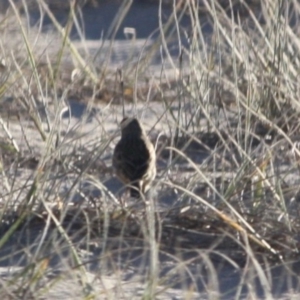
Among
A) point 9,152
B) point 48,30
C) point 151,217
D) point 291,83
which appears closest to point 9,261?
point 151,217

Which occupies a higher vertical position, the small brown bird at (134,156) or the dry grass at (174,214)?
the dry grass at (174,214)

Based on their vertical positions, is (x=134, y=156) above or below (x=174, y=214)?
below

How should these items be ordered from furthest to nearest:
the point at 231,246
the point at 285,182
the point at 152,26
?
1. the point at 152,26
2. the point at 285,182
3. the point at 231,246

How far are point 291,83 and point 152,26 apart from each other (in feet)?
13.9

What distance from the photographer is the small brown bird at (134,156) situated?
18.5 ft

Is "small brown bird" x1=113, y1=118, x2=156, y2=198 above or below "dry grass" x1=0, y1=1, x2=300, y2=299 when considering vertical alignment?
below

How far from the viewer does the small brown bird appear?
5.63 meters

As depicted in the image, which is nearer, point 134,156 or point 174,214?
point 174,214

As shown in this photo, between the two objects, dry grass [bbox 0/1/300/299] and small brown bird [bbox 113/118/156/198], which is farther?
small brown bird [bbox 113/118/156/198]

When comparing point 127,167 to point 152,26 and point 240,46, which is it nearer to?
point 240,46

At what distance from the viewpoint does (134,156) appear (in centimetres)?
588

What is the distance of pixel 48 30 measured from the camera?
29.9 ft

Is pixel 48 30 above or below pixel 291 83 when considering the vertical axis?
below

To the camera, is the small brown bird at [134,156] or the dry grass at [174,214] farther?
the small brown bird at [134,156]
